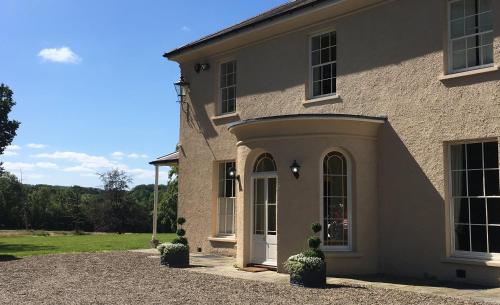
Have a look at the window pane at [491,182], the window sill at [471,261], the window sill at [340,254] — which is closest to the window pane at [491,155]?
the window pane at [491,182]

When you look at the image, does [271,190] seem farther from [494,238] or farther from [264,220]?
[494,238]

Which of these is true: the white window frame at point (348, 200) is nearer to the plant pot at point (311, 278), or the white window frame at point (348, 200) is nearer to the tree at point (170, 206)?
the plant pot at point (311, 278)

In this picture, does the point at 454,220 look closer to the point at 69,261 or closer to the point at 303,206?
the point at 303,206

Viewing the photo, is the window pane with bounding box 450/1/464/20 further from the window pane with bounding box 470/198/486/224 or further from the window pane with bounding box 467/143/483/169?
the window pane with bounding box 470/198/486/224

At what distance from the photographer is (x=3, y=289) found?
1043 centimetres

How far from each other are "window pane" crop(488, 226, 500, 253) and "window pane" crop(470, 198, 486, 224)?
235mm

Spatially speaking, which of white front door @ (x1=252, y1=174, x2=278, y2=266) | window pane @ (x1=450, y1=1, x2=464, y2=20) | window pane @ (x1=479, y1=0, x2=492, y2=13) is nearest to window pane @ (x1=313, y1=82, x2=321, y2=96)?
white front door @ (x1=252, y1=174, x2=278, y2=266)

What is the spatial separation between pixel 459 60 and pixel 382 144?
253 cm

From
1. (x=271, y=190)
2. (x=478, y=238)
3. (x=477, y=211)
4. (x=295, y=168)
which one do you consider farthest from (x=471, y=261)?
(x=271, y=190)

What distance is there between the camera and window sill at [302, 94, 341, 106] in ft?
44.0

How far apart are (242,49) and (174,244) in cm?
647

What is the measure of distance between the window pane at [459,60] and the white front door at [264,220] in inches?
191

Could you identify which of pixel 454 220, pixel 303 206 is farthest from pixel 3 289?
pixel 454 220

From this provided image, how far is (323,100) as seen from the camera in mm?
13672
